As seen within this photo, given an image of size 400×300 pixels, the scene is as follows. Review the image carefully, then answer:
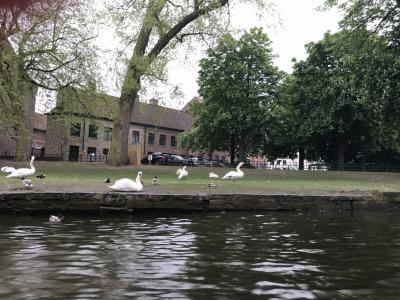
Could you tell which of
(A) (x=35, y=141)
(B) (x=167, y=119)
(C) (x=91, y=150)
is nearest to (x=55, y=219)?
(C) (x=91, y=150)

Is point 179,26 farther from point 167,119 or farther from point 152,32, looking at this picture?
point 167,119

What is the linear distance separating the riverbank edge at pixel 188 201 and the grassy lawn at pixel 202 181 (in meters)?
0.88

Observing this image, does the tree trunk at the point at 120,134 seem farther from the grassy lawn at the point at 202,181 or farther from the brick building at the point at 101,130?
the brick building at the point at 101,130

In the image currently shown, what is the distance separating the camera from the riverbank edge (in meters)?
14.1

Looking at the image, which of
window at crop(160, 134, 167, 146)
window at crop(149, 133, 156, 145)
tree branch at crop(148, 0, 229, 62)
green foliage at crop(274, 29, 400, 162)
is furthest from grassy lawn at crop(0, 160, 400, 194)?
window at crop(160, 134, 167, 146)

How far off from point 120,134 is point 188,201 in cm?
1695

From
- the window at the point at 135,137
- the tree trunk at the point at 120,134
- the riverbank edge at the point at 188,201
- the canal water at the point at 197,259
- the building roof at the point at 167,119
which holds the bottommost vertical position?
the canal water at the point at 197,259

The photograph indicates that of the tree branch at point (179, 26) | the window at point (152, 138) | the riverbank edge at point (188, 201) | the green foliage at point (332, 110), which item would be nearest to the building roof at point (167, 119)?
the window at point (152, 138)

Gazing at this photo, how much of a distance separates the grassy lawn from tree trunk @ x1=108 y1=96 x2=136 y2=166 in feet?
3.19

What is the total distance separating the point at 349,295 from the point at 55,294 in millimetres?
3601

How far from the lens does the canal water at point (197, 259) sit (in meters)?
6.19

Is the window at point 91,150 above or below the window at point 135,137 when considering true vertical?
below

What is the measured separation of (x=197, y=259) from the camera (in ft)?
26.5

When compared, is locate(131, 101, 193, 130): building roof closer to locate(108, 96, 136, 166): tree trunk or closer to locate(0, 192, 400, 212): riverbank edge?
locate(108, 96, 136, 166): tree trunk
